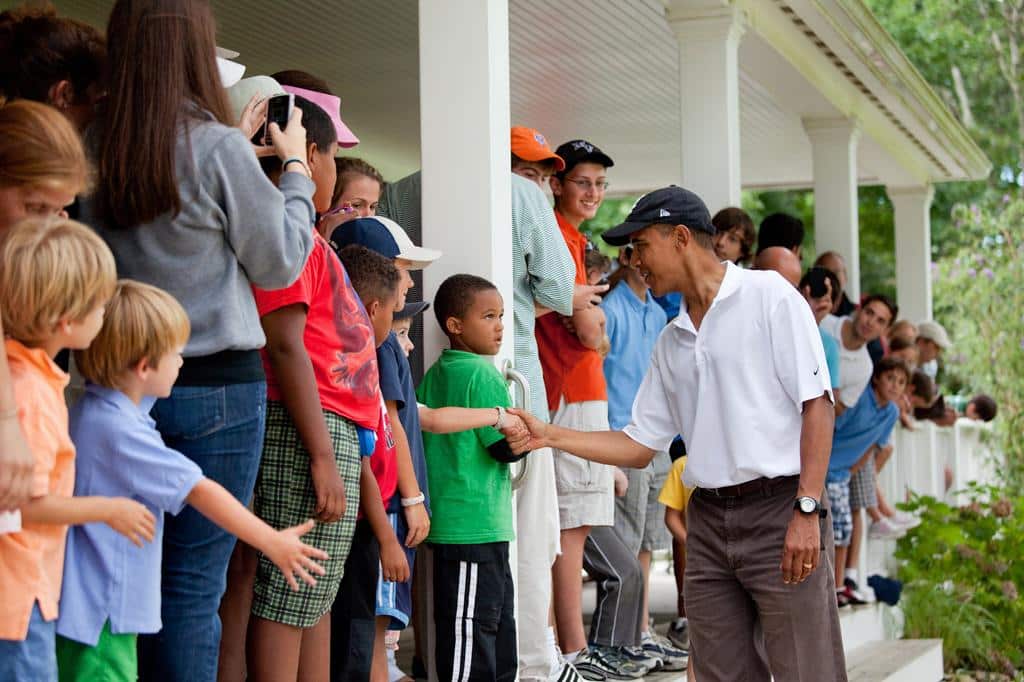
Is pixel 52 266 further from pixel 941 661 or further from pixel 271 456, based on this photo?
pixel 941 661

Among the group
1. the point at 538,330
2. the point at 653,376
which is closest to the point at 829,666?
the point at 653,376

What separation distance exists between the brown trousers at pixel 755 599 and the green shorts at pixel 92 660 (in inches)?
73.4

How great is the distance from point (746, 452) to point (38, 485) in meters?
2.04

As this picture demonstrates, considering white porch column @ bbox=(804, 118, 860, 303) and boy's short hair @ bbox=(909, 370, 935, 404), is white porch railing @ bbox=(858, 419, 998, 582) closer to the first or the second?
boy's short hair @ bbox=(909, 370, 935, 404)

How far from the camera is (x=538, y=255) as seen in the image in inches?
199

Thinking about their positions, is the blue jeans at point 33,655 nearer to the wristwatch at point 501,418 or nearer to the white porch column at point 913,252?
the wristwatch at point 501,418

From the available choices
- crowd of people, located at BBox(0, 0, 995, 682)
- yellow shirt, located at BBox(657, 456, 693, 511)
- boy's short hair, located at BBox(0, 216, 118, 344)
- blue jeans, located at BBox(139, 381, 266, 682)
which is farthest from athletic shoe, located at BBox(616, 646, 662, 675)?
boy's short hair, located at BBox(0, 216, 118, 344)

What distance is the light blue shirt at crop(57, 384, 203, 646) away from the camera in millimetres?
2766

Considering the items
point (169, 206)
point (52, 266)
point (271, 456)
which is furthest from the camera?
point (271, 456)

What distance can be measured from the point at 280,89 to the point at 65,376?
126cm

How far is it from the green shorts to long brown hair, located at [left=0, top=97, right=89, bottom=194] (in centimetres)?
88

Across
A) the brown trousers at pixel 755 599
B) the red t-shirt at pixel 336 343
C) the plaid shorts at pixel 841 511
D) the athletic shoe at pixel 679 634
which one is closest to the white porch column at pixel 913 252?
the plaid shorts at pixel 841 511

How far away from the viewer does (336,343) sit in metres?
3.67

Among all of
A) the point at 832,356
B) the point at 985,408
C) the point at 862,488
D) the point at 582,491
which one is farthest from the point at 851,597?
the point at 985,408
